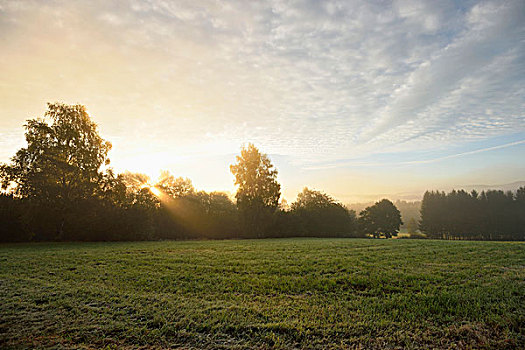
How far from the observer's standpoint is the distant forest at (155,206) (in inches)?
863

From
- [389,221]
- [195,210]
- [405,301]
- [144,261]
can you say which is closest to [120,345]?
[405,301]

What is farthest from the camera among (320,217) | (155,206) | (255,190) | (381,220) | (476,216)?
(476,216)

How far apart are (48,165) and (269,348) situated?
88.3 feet

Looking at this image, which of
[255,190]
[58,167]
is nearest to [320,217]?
[255,190]

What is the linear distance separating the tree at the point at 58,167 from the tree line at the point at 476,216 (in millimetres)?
69386

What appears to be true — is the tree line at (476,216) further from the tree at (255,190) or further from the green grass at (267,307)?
the green grass at (267,307)

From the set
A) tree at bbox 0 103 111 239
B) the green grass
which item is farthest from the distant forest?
the green grass

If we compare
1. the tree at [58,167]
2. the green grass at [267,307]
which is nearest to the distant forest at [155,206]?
the tree at [58,167]

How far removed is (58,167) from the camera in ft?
74.3


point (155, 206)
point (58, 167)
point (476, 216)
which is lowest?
point (476, 216)

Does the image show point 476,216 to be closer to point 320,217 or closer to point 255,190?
point 320,217

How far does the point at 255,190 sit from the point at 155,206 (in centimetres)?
Answer: 1387

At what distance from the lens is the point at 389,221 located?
49438 mm

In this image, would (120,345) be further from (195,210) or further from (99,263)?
(195,210)
